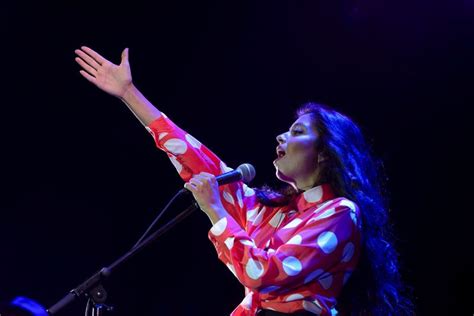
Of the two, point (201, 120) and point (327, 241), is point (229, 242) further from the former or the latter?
point (201, 120)

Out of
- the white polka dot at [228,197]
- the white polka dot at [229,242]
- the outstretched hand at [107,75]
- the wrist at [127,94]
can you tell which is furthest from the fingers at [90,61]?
the white polka dot at [229,242]

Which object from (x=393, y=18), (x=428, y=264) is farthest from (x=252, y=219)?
(x=393, y=18)

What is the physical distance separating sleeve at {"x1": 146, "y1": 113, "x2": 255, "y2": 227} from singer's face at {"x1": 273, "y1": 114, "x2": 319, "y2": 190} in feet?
0.68

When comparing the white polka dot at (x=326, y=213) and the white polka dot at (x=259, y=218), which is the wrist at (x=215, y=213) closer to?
the white polka dot at (x=326, y=213)

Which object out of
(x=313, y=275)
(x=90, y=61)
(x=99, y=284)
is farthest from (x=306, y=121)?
(x=99, y=284)

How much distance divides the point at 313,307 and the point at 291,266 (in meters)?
0.16

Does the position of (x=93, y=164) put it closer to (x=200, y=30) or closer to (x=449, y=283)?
(x=200, y=30)

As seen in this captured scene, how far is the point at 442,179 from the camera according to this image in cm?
308

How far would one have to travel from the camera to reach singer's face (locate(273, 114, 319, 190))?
213cm

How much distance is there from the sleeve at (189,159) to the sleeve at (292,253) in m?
0.42

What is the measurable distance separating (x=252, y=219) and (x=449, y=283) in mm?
1398

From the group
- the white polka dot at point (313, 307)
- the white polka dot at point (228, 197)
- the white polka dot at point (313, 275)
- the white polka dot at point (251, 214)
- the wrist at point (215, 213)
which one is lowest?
the white polka dot at point (313, 307)

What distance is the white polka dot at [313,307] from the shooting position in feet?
5.85

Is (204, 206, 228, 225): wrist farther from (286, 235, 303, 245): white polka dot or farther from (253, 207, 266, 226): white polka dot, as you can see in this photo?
(253, 207, 266, 226): white polka dot
